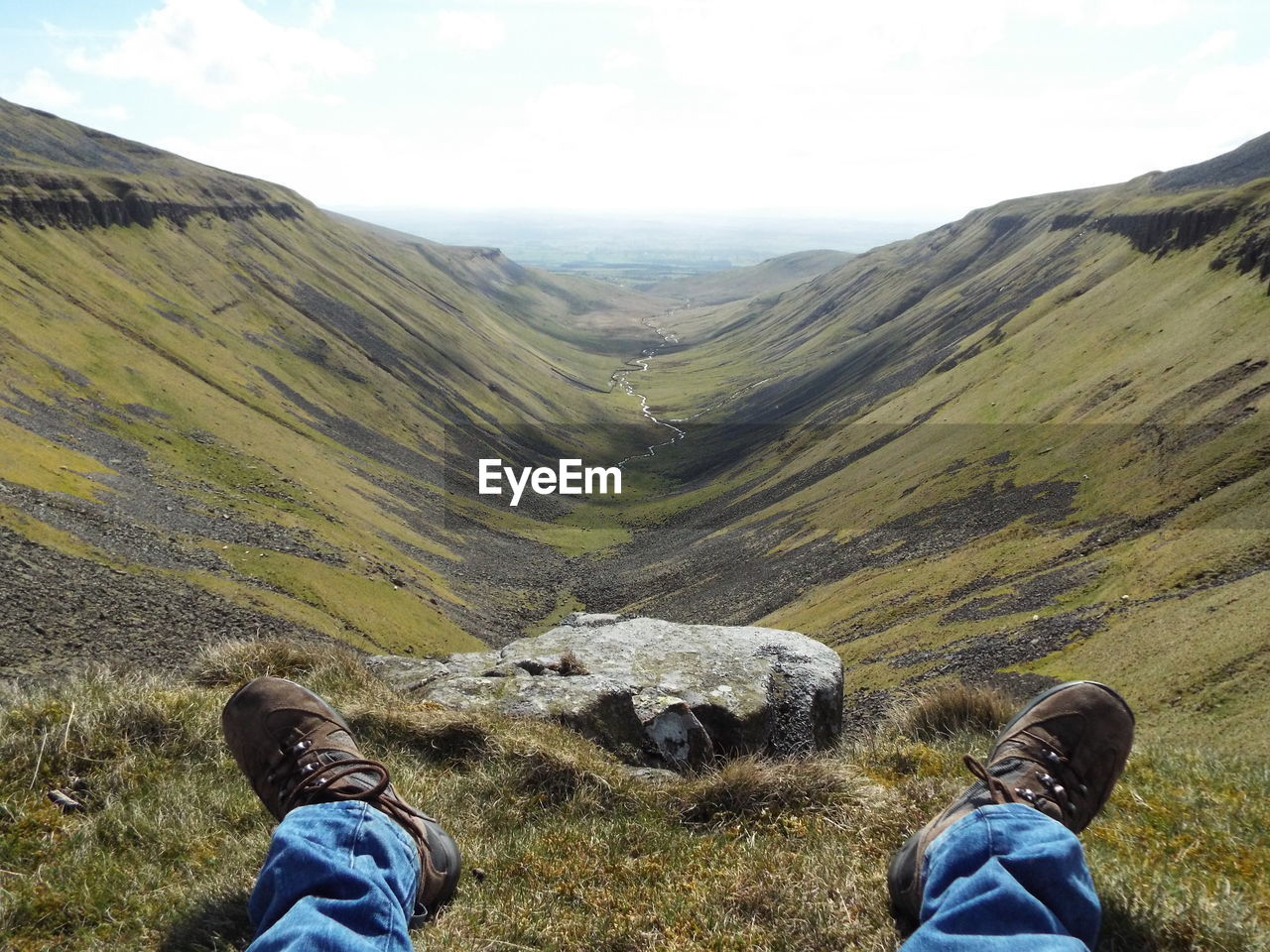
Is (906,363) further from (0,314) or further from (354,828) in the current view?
(354,828)

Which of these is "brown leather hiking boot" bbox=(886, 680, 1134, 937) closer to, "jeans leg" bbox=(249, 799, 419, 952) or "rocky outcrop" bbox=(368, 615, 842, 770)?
"jeans leg" bbox=(249, 799, 419, 952)

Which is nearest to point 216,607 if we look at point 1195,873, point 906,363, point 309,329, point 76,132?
point 1195,873

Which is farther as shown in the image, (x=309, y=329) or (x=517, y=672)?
(x=309, y=329)

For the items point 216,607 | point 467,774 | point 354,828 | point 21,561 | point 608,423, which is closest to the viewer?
point 354,828

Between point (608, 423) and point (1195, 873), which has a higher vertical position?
point (1195, 873)

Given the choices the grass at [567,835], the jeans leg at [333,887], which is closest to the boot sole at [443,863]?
the grass at [567,835]

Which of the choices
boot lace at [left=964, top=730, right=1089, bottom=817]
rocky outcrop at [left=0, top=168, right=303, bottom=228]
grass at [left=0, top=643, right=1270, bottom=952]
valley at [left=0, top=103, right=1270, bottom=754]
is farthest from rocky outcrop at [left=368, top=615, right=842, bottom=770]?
rocky outcrop at [left=0, top=168, right=303, bottom=228]

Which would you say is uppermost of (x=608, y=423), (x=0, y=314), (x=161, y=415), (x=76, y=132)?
(x=76, y=132)

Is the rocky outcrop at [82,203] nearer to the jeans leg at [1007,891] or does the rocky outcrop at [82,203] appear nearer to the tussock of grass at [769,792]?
the tussock of grass at [769,792]
